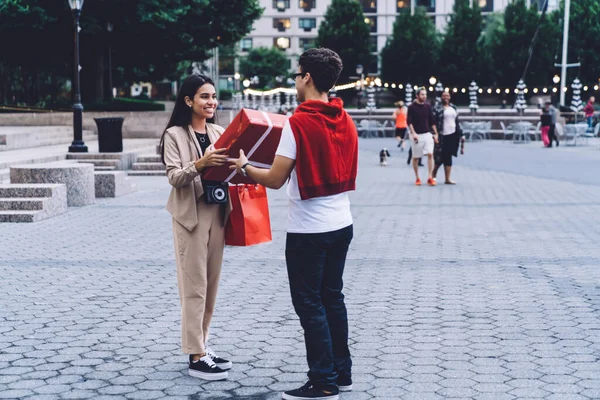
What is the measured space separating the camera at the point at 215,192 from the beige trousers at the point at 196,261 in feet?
0.26

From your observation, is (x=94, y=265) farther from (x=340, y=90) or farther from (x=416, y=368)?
(x=340, y=90)

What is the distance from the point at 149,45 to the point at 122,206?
2182cm

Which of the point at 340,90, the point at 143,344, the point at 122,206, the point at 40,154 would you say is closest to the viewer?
the point at 143,344

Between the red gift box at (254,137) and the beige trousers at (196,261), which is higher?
the red gift box at (254,137)

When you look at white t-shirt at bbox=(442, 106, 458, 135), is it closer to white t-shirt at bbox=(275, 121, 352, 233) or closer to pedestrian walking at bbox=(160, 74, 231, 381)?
pedestrian walking at bbox=(160, 74, 231, 381)

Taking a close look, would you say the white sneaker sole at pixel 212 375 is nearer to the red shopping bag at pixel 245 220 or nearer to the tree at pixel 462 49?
the red shopping bag at pixel 245 220

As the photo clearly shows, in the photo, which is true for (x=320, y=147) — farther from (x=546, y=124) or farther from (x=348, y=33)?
(x=348, y=33)

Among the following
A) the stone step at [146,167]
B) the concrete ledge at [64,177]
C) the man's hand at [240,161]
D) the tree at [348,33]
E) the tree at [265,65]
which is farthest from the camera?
the tree at [265,65]

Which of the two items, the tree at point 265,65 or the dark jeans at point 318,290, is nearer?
A: the dark jeans at point 318,290

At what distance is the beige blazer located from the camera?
497 centimetres

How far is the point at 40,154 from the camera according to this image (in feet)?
70.1

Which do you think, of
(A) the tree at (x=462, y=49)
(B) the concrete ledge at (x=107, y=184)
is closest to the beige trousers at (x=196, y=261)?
(B) the concrete ledge at (x=107, y=184)

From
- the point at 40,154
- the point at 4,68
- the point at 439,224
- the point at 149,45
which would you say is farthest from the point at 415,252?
the point at 4,68

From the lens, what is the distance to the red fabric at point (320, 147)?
4453 mm
